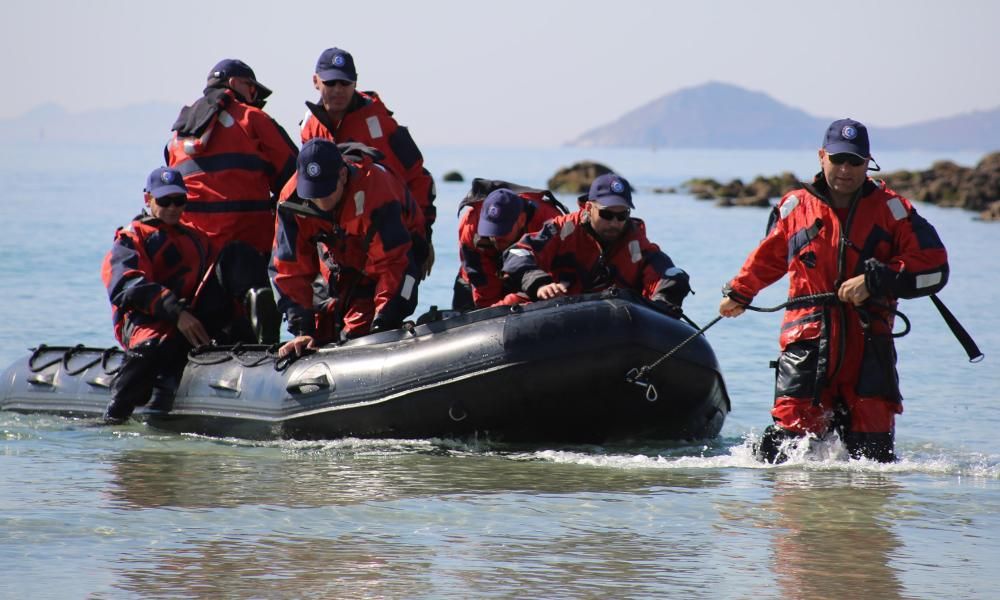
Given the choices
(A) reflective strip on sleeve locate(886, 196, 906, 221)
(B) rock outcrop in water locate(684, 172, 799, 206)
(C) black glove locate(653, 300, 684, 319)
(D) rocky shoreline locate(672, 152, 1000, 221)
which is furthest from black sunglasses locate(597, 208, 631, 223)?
(B) rock outcrop in water locate(684, 172, 799, 206)

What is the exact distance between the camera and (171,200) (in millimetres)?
8227

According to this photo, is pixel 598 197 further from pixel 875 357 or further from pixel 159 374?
pixel 159 374

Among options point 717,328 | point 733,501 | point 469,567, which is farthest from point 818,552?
point 717,328

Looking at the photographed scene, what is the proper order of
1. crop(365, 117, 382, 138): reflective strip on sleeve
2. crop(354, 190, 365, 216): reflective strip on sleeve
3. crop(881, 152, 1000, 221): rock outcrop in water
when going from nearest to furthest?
crop(354, 190, 365, 216): reflective strip on sleeve < crop(365, 117, 382, 138): reflective strip on sleeve < crop(881, 152, 1000, 221): rock outcrop in water

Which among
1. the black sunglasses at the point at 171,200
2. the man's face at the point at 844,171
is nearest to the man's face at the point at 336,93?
the black sunglasses at the point at 171,200

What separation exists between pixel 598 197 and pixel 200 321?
8.25 ft

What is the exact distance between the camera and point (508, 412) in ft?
24.5

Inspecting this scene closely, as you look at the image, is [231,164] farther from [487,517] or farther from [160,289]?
[487,517]

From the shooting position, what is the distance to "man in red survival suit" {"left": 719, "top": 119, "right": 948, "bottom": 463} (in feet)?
21.1

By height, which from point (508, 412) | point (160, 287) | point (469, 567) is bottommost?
point (469, 567)

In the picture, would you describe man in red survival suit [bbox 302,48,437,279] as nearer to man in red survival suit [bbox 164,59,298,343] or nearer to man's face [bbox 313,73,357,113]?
man's face [bbox 313,73,357,113]

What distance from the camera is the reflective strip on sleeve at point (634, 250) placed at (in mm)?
7867

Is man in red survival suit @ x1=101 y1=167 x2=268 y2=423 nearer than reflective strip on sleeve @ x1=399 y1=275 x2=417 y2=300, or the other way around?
reflective strip on sleeve @ x1=399 y1=275 x2=417 y2=300

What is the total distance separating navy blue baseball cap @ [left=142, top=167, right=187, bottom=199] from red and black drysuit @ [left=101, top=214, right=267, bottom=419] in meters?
0.22
